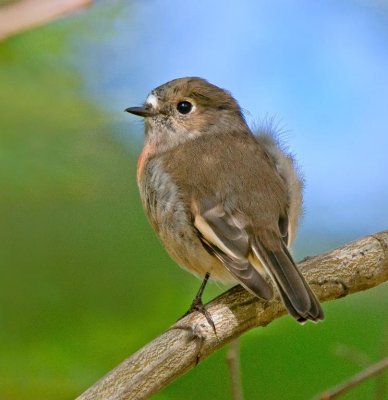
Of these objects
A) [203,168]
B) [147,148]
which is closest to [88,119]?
[147,148]

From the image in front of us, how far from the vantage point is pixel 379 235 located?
11.8ft

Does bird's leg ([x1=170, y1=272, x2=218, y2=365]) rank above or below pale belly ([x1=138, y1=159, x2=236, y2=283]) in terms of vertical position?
below

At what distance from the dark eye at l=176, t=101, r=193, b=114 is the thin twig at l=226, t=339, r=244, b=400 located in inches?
52.7

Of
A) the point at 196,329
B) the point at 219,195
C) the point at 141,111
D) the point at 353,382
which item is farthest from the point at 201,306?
the point at 141,111

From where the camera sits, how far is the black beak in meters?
4.18

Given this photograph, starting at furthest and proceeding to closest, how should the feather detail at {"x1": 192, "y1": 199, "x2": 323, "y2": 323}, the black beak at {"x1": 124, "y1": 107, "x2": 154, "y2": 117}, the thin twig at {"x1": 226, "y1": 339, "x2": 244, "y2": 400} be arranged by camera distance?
1. the black beak at {"x1": 124, "y1": 107, "x2": 154, "y2": 117}
2. the feather detail at {"x1": 192, "y1": 199, "x2": 323, "y2": 323}
3. the thin twig at {"x1": 226, "y1": 339, "x2": 244, "y2": 400}

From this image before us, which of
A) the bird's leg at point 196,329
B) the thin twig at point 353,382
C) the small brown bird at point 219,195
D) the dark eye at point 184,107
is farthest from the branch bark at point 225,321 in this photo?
the dark eye at point 184,107

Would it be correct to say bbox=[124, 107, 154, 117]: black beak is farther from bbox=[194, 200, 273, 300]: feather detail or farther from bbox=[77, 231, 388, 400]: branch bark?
bbox=[77, 231, 388, 400]: branch bark

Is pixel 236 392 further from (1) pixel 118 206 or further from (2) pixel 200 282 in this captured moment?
(1) pixel 118 206

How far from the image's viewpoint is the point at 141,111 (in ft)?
13.8

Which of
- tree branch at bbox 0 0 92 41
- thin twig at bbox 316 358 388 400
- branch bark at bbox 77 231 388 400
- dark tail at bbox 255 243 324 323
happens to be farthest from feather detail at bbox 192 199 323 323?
tree branch at bbox 0 0 92 41

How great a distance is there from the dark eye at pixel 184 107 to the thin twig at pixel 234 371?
4.39ft

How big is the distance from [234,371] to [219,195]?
2.41 ft

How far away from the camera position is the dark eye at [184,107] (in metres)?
4.27
